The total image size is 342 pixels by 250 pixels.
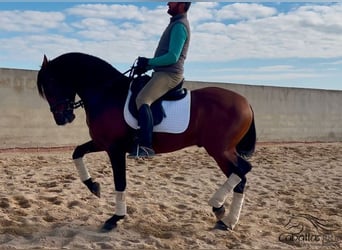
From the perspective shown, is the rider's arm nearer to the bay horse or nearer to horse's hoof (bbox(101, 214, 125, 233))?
the bay horse

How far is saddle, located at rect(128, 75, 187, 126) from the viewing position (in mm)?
4781

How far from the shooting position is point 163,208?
5.75 metres

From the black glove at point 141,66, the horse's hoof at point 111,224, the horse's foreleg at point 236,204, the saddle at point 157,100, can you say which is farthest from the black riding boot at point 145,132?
the horse's foreleg at point 236,204

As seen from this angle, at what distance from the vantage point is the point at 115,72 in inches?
200

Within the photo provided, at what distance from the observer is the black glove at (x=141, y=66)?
4.86 meters

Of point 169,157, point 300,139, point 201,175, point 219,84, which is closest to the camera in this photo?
point 201,175

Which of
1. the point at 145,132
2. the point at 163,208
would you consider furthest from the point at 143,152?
the point at 163,208

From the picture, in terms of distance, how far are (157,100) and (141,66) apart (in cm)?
42

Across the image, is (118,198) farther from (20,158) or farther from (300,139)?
(300,139)

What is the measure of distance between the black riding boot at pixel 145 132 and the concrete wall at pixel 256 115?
23.8 ft

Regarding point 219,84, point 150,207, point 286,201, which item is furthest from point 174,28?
point 219,84

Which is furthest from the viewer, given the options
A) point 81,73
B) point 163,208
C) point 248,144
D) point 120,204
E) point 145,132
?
point 163,208

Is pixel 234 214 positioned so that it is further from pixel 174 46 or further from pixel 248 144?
pixel 174 46

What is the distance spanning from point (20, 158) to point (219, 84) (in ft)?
24.1
